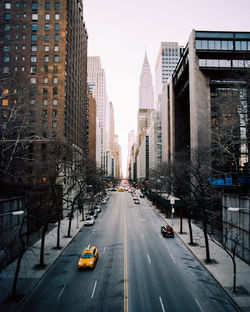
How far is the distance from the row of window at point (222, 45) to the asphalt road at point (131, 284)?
40.4m

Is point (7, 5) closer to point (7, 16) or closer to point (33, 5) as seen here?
point (7, 16)

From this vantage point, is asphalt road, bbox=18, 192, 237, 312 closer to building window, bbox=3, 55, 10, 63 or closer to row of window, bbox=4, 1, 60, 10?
building window, bbox=3, 55, 10, 63

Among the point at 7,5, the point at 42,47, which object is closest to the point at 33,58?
the point at 42,47

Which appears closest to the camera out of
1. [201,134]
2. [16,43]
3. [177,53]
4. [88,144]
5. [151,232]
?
[151,232]

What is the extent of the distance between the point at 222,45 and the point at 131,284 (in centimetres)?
4857

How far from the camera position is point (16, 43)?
48.1m

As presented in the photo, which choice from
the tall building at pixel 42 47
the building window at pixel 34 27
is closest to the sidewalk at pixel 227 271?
the tall building at pixel 42 47

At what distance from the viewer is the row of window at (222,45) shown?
4334 centimetres

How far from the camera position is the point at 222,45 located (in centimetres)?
4384

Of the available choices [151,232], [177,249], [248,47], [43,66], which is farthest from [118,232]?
[248,47]

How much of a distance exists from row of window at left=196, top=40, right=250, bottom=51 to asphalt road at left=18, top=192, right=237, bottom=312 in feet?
133

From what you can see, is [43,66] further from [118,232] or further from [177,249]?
[177,249]

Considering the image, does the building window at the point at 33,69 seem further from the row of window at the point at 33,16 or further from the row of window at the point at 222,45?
the row of window at the point at 222,45

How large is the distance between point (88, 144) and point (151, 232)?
75.1 m
